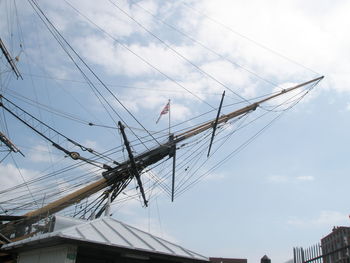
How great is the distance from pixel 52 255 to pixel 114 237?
158cm

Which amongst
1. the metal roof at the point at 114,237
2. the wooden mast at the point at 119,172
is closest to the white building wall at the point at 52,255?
the metal roof at the point at 114,237

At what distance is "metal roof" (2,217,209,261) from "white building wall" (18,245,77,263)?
39 centimetres

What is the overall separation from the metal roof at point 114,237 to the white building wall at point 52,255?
0.39 metres

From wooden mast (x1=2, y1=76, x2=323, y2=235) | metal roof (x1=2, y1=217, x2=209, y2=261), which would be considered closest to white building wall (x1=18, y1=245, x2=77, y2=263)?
metal roof (x1=2, y1=217, x2=209, y2=261)

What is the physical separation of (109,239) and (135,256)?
90 cm

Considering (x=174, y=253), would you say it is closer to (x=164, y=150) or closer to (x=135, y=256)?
(x=135, y=256)

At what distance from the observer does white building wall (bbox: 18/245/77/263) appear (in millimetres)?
8438

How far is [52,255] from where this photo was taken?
890 cm

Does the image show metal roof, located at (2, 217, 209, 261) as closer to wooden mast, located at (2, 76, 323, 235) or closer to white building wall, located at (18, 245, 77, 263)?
white building wall, located at (18, 245, 77, 263)

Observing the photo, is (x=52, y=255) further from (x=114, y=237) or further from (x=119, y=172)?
(x=119, y=172)

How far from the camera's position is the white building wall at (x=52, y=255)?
8.44 m

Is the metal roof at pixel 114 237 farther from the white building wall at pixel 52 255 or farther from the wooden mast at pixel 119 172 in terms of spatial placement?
the wooden mast at pixel 119 172

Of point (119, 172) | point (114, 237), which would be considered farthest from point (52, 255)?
point (119, 172)

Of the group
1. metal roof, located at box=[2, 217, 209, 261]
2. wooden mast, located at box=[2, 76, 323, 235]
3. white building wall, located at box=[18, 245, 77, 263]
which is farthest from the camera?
wooden mast, located at box=[2, 76, 323, 235]
